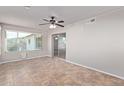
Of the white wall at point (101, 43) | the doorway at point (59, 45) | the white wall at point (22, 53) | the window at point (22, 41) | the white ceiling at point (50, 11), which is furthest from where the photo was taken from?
the doorway at point (59, 45)

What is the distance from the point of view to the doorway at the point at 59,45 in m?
6.68

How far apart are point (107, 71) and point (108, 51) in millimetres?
802

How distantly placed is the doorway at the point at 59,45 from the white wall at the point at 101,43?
112 cm

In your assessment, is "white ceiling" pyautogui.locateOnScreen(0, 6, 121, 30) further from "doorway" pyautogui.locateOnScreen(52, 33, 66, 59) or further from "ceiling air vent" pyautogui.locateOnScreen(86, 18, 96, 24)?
"doorway" pyautogui.locateOnScreen(52, 33, 66, 59)

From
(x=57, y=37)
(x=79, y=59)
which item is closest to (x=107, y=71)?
(x=79, y=59)

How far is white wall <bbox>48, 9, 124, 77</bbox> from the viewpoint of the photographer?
338 centimetres

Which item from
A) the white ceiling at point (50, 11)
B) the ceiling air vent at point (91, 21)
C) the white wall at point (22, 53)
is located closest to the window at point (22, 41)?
the white wall at point (22, 53)

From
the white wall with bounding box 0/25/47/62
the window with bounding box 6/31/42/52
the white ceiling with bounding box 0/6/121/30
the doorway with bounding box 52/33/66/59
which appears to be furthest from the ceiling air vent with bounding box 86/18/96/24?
the window with bounding box 6/31/42/52

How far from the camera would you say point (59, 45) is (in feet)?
23.8

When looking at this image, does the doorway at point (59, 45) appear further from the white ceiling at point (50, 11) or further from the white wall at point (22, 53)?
the white ceiling at point (50, 11)

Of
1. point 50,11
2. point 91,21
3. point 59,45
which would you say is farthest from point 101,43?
point 59,45

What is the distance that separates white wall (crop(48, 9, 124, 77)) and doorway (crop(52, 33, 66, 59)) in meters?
1.12
